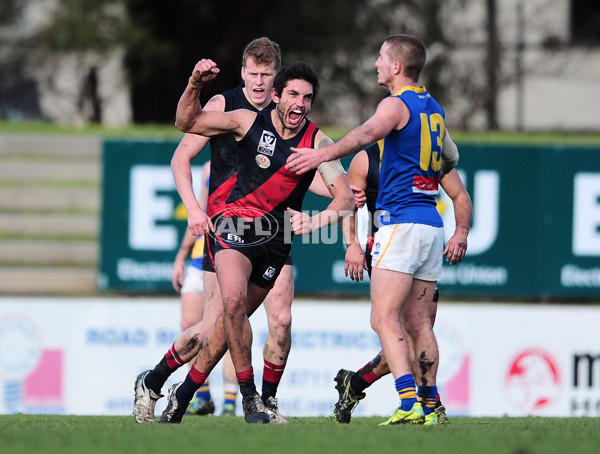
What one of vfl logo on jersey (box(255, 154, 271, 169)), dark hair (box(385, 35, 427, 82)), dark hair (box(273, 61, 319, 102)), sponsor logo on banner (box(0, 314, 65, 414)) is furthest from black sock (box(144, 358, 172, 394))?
sponsor logo on banner (box(0, 314, 65, 414))

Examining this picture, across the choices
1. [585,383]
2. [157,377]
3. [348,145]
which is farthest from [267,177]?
[585,383]

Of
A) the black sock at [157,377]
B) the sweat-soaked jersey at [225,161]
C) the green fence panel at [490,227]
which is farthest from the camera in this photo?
the green fence panel at [490,227]

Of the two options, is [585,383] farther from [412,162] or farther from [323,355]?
[412,162]

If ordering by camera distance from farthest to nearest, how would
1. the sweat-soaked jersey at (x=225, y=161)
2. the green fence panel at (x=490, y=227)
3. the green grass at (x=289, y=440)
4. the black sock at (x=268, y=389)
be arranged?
the green fence panel at (x=490, y=227) < the sweat-soaked jersey at (x=225, y=161) < the black sock at (x=268, y=389) < the green grass at (x=289, y=440)

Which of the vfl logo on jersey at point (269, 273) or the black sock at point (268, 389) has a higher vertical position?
the vfl logo on jersey at point (269, 273)

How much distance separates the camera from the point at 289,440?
4.98 meters

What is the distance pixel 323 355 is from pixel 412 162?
4.96 m

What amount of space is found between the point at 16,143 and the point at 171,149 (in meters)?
2.36

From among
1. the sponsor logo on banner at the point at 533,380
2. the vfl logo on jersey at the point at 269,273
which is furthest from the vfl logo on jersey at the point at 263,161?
the sponsor logo on banner at the point at 533,380

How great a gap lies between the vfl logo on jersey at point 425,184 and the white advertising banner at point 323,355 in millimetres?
4631

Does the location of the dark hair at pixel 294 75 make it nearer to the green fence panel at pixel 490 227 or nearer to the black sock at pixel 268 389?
the black sock at pixel 268 389

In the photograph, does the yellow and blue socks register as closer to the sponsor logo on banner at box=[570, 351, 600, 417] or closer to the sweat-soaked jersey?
the sweat-soaked jersey

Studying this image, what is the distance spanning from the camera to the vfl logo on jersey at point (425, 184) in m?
5.97

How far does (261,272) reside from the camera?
240 inches
